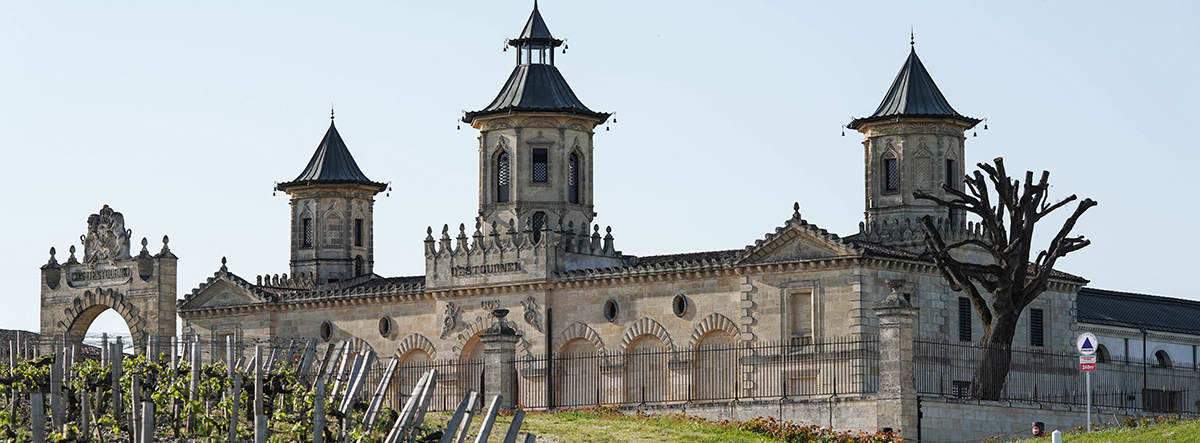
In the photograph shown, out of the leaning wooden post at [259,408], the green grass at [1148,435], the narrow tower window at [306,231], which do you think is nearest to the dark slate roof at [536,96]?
the narrow tower window at [306,231]

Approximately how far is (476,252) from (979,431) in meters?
19.1

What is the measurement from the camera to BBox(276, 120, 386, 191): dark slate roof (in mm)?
63750

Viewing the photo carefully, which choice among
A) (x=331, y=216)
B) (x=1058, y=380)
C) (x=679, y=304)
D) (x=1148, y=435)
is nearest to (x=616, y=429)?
(x=1148, y=435)

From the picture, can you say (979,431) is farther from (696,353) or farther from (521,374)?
(521,374)

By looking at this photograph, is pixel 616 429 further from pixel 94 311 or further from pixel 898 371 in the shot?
pixel 94 311

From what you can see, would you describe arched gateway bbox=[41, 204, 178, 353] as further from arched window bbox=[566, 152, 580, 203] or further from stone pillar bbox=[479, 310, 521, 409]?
stone pillar bbox=[479, 310, 521, 409]

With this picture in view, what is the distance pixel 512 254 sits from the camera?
55469 millimetres

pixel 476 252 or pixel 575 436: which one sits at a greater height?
pixel 476 252

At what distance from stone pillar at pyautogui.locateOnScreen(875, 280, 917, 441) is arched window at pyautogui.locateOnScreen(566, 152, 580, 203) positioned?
18.4 m

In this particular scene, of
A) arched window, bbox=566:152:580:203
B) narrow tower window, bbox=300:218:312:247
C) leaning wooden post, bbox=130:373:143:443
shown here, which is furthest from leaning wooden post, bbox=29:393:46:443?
narrow tower window, bbox=300:218:312:247

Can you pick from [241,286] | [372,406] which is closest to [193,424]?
[372,406]

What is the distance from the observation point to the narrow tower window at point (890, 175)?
5616 cm

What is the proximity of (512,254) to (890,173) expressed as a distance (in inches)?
412

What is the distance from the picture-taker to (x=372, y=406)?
99.5ft
